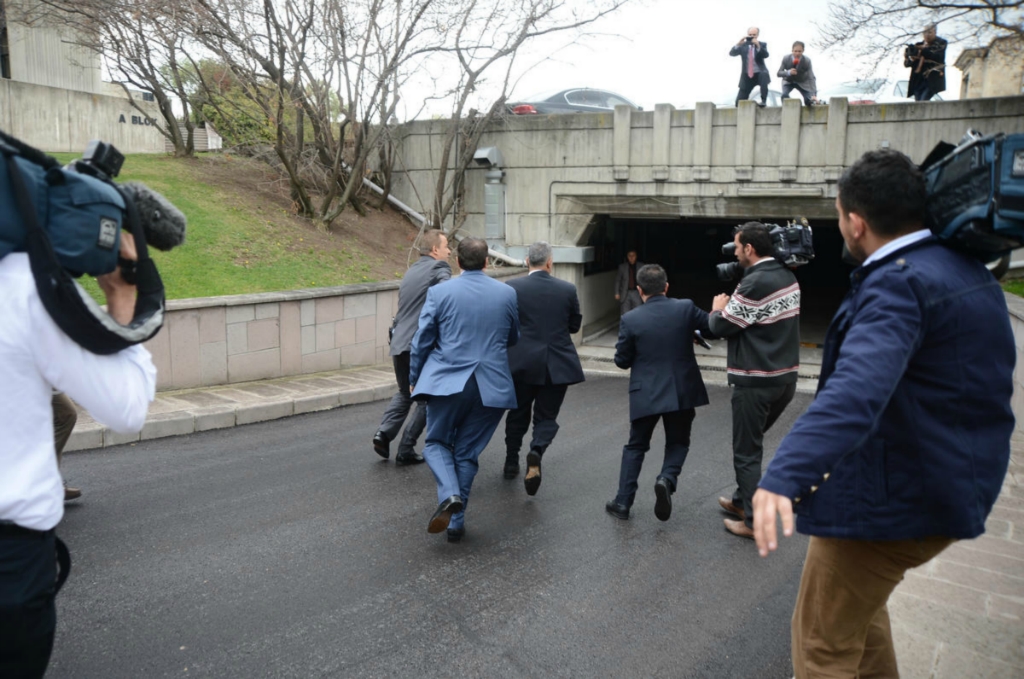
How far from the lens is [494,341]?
5.27 metres

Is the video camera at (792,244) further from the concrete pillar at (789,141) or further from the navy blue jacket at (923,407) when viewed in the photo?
the concrete pillar at (789,141)

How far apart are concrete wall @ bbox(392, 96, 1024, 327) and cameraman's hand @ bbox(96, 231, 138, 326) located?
42.6 feet

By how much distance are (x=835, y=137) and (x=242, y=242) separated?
9.74m

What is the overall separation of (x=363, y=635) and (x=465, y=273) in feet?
8.10

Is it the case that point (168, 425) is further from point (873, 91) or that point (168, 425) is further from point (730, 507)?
point (873, 91)

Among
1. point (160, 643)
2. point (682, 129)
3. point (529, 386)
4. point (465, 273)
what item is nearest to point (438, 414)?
point (465, 273)

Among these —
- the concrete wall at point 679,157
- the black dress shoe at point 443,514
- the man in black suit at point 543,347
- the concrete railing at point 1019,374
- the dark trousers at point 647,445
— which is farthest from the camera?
the concrete wall at point 679,157

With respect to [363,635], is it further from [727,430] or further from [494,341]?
[727,430]

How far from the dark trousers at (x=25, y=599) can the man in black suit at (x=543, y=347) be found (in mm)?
4333

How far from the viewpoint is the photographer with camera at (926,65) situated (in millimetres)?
12819

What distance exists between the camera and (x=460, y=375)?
16.8ft

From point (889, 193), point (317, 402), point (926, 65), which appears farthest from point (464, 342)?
point (926, 65)

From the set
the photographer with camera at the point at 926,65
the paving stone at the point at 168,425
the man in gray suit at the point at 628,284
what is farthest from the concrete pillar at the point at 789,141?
the paving stone at the point at 168,425

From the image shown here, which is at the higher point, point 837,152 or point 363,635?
point 837,152
